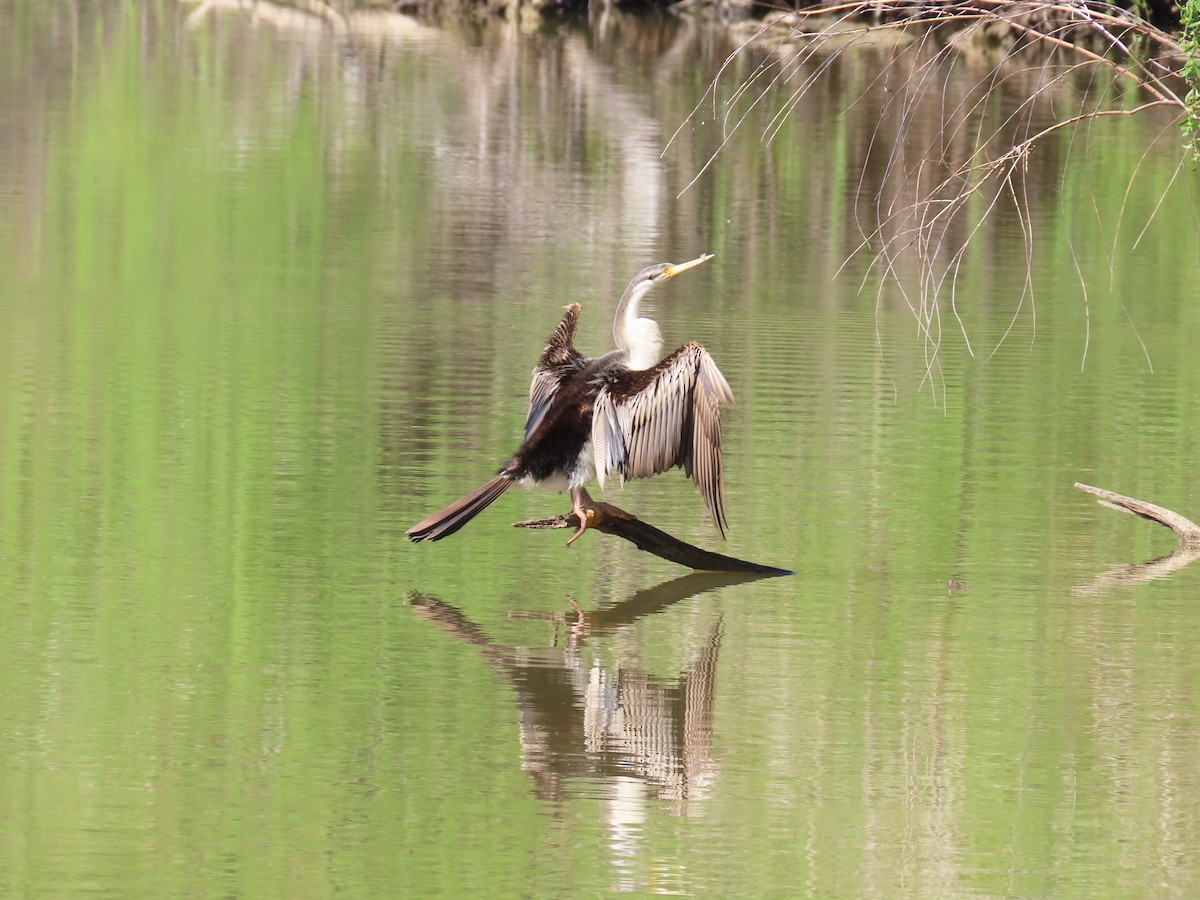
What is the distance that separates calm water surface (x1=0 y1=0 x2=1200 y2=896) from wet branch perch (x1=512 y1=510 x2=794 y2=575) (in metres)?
0.14

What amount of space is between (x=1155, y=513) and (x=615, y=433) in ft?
7.67

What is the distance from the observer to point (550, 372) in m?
9.04

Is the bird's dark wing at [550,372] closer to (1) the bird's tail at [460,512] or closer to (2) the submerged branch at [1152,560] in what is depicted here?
(1) the bird's tail at [460,512]

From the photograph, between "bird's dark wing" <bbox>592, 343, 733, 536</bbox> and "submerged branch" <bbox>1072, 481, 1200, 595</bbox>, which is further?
"submerged branch" <bbox>1072, 481, 1200, 595</bbox>

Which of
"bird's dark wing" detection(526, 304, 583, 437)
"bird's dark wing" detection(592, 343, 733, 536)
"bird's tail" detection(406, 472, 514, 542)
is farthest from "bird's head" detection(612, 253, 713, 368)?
"bird's tail" detection(406, 472, 514, 542)

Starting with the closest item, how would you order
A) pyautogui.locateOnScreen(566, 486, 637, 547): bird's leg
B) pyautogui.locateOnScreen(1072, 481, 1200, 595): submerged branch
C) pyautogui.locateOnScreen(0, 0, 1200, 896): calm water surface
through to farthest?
1. pyautogui.locateOnScreen(0, 0, 1200, 896): calm water surface
2. pyautogui.locateOnScreen(566, 486, 637, 547): bird's leg
3. pyautogui.locateOnScreen(1072, 481, 1200, 595): submerged branch

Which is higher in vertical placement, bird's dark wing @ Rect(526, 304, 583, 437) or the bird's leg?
bird's dark wing @ Rect(526, 304, 583, 437)

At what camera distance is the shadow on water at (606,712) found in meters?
6.31

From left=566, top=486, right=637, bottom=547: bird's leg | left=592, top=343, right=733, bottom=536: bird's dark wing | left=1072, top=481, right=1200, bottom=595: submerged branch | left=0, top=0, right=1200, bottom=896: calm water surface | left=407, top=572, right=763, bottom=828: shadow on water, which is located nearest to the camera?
left=0, top=0, right=1200, bottom=896: calm water surface

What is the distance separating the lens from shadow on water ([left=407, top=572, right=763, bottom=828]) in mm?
6309

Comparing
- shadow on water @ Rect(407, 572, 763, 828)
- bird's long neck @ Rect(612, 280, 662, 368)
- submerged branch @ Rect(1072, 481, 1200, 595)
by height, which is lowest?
shadow on water @ Rect(407, 572, 763, 828)

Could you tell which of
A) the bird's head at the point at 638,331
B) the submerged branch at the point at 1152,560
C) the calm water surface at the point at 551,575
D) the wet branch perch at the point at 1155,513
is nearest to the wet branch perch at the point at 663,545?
the calm water surface at the point at 551,575

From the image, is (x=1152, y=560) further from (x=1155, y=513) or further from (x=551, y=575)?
(x=551, y=575)

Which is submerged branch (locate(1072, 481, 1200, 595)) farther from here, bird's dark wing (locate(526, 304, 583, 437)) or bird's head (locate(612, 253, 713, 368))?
bird's dark wing (locate(526, 304, 583, 437))
